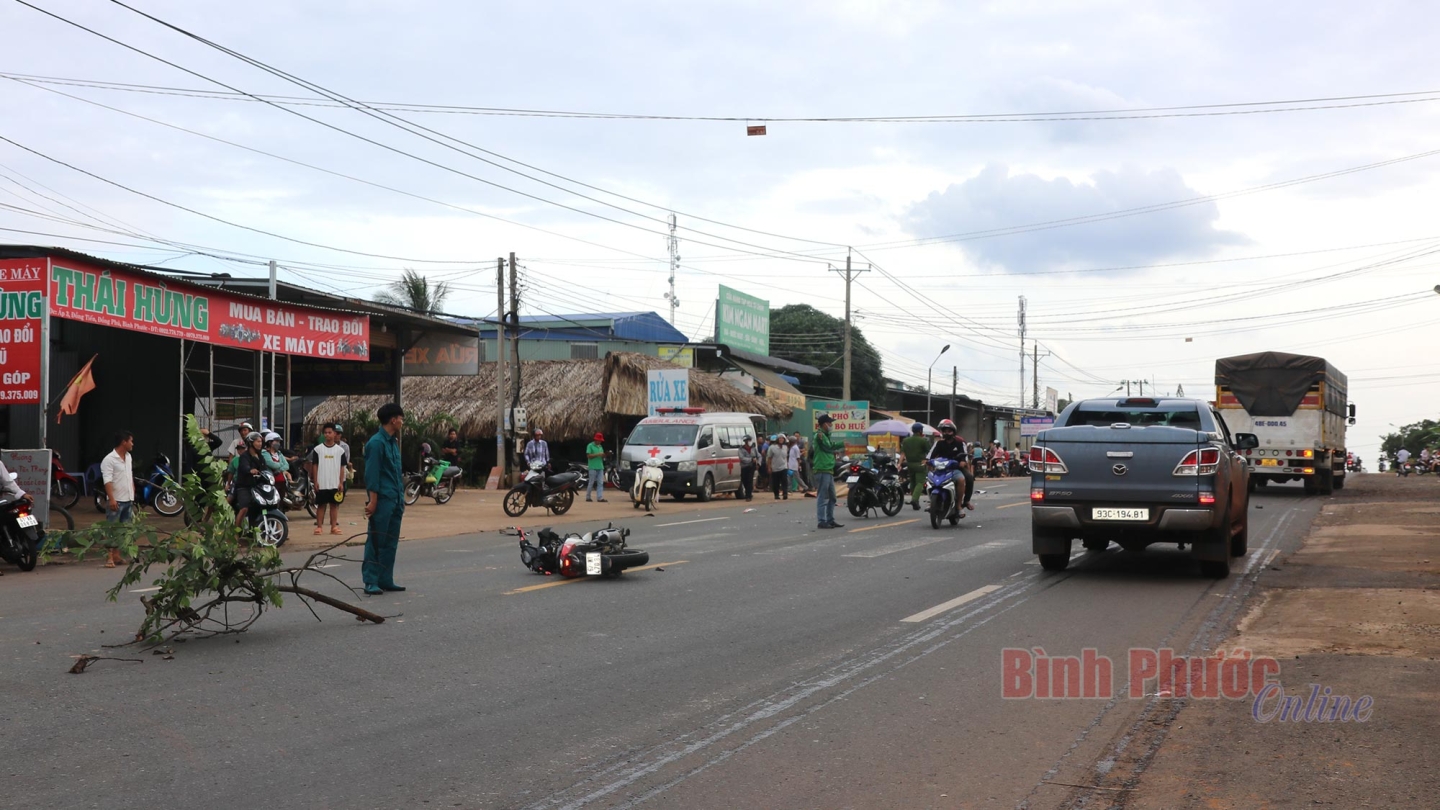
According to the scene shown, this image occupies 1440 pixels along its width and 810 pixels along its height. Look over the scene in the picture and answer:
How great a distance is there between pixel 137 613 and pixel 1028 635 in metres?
7.28

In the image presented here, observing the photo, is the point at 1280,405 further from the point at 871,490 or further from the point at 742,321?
the point at 742,321

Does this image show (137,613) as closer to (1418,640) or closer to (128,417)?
(1418,640)

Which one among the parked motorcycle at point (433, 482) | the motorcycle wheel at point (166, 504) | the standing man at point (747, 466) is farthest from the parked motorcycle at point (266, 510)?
the standing man at point (747, 466)

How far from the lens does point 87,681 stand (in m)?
6.95

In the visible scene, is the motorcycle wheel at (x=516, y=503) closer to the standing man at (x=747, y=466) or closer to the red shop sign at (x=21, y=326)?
the standing man at (x=747, y=466)

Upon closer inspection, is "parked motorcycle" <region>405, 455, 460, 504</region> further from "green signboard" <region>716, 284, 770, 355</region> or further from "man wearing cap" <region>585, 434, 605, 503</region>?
"green signboard" <region>716, 284, 770, 355</region>

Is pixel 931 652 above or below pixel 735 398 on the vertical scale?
below

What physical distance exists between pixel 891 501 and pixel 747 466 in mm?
9130

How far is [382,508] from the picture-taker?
423 inches

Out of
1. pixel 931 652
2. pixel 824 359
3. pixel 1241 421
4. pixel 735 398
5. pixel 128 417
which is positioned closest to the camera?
pixel 931 652

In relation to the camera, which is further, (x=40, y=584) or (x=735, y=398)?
(x=735, y=398)

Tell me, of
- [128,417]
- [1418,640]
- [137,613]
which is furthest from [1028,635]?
[128,417]

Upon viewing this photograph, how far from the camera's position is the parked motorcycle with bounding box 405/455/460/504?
26062mm

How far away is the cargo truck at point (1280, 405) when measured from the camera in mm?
28078
